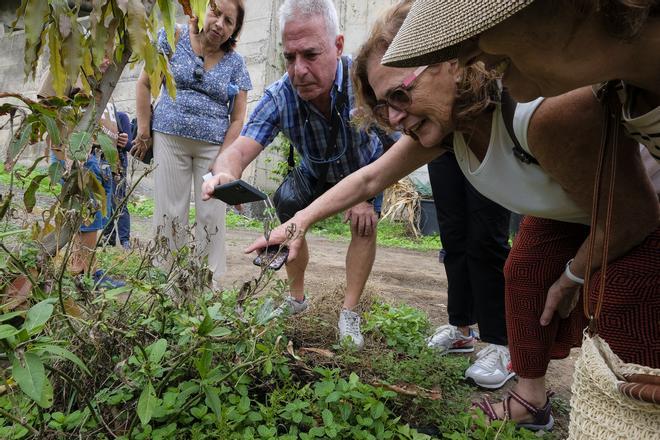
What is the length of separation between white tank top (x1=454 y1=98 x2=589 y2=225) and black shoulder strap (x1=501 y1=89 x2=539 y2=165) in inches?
0.6

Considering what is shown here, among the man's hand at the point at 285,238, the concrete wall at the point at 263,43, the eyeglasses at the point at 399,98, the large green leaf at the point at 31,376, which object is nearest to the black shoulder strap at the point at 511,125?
the eyeglasses at the point at 399,98

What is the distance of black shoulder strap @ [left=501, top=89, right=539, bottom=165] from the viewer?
1606 millimetres

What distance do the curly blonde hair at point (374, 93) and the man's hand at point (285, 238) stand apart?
0.49 meters

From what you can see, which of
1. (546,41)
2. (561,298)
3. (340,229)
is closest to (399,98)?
(546,41)

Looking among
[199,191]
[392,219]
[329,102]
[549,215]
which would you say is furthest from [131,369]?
[392,219]

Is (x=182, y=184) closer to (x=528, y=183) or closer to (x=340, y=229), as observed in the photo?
(x=528, y=183)

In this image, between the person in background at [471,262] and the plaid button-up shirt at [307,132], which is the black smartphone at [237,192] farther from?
the person in background at [471,262]

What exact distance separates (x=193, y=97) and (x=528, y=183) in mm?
2301

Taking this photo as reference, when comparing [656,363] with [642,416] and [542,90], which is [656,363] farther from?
Answer: [542,90]

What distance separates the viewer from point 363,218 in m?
2.71

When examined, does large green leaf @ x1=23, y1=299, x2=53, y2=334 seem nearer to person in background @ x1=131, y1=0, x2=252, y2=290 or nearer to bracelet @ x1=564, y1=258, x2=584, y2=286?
bracelet @ x1=564, y1=258, x2=584, y2=286

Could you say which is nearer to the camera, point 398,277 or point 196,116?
point 196,116

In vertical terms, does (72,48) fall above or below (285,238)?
above

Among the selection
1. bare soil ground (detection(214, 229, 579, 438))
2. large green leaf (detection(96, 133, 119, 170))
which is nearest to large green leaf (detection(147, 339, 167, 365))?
large green leaf (detection(96, 133, 119, 170))
